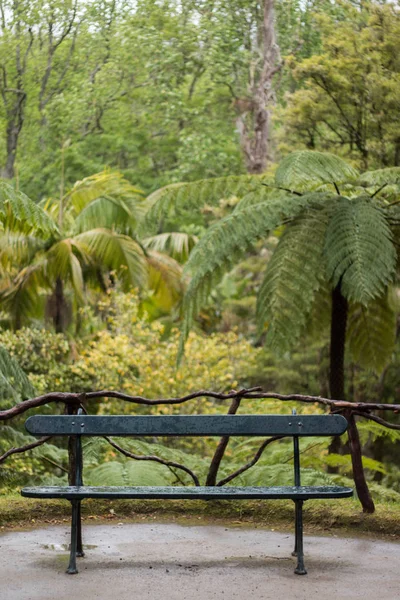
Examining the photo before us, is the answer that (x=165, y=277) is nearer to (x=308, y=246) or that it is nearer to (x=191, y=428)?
(x=308, y=246)

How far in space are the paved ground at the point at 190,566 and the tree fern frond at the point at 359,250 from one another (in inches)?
133

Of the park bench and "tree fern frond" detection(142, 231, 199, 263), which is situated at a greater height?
the park bench

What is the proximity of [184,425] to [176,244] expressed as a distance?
1445cm

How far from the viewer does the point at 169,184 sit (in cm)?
1983

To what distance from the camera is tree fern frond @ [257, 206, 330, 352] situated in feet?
26.7

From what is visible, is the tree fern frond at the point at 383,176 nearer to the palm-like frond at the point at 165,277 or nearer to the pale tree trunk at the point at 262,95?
the palm-like frond at the point at 165,277

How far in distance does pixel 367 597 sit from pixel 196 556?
95 centimetres

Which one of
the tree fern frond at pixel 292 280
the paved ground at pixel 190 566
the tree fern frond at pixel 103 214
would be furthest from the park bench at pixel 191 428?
the tree fern frond at pixel 103 214

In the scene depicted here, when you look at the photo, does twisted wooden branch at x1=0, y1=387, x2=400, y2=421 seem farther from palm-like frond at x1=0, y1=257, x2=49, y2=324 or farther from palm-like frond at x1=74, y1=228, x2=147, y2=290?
palm-like frond at x1=0, y1=257, x2=49, y2=324

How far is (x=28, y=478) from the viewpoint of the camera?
322 inches

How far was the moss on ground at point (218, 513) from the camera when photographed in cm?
480

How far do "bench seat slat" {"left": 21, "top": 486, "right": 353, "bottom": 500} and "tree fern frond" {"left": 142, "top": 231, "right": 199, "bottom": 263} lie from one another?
564 inches

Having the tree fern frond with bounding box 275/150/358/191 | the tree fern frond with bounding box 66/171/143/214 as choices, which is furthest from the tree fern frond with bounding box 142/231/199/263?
the tree fern frond with bounding box 275/150/358/191

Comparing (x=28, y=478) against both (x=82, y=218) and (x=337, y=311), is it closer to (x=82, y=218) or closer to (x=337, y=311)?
(x=337, y=311)
